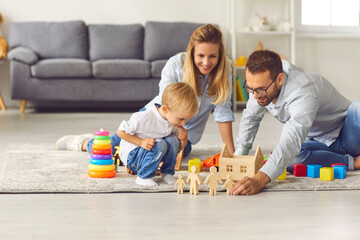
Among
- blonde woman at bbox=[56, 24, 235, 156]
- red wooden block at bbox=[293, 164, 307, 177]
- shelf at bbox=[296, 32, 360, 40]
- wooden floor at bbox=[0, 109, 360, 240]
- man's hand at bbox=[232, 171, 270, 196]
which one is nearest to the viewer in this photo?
wooden floor at bbox=[0, 109, 360, 240]

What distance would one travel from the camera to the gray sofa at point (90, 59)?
18.0ft

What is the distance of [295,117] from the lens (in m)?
2.21

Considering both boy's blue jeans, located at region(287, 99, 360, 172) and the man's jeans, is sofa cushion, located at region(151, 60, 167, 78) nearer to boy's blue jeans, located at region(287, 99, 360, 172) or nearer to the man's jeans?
boy's blue jeans, located at region(287, 99, 360, 172)

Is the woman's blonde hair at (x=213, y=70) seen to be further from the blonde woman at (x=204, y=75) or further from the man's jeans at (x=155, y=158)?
the man's jeans at (x=155, y=158)

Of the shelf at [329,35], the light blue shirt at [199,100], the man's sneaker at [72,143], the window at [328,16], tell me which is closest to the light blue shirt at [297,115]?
the light blue shirt at [199,100]

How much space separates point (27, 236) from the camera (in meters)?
1.56

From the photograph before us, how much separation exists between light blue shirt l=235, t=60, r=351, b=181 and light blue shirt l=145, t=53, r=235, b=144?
232 mm

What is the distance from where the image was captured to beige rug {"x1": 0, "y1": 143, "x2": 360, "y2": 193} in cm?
214

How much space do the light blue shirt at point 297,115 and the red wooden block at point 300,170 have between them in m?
0.20

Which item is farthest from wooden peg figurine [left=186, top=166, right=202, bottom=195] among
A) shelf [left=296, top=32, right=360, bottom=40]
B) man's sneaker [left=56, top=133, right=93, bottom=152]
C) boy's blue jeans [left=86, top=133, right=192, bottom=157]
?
shelf [left=296, top=32, right=360, bottom=40]

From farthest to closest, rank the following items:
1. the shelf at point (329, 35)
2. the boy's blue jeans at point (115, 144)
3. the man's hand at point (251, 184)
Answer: the shelf at point (329, 35), the boy's blue jeans at point (115, 144), the man's hand at point (251, 184)

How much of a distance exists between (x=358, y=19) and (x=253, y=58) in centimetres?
503

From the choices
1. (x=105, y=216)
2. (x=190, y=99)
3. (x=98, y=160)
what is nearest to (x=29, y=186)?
(x=98, y=160)

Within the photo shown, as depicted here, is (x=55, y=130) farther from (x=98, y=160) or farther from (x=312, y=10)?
(x=312, y=10)
